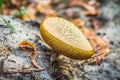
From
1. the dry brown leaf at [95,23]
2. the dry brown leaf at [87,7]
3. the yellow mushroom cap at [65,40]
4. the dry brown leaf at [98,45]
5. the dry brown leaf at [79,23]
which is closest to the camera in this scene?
the yellow mushroom cap at [65,40]

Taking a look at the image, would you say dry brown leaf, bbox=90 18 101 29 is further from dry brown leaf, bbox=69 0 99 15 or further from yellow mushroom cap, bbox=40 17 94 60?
yellow mushroom cap, bbox=40 17 94 60

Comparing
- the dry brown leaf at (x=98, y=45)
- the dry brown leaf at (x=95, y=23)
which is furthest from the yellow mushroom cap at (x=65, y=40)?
the dry brown leaf at (x=95, y=23)

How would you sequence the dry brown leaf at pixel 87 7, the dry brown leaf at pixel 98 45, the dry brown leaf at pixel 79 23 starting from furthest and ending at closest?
the dry brown leaf at pixel 87 7 → the dry brown leaf at pixel 79 23 → the dry brown leaf at pixel 98 45

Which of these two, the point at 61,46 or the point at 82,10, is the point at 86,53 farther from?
the point at 82,10

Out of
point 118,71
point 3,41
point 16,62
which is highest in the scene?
point 3,41

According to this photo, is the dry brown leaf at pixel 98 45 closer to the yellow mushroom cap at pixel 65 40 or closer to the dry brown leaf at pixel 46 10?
the yellow mushroom cap at pixel 65 40

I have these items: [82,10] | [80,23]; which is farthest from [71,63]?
[82,10]

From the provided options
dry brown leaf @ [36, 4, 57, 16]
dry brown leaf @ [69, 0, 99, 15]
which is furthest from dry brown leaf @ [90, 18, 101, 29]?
dry brown leaf @ [36, 4, 57, 16]

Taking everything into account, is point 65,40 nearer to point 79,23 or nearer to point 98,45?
point 98,45
